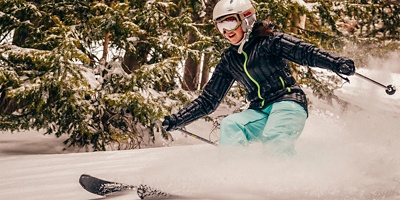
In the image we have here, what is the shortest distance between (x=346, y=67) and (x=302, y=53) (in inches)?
14.3

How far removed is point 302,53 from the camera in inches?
147

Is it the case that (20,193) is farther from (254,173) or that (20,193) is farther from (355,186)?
(355,186)

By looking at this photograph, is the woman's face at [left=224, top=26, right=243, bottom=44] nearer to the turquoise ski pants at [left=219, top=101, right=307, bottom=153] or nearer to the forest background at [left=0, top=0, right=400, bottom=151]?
the turquoise ski pants at [left=219, top=101, right=307, bottom=153]

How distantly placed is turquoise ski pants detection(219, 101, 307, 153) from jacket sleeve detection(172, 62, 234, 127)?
→ 315 millimetres

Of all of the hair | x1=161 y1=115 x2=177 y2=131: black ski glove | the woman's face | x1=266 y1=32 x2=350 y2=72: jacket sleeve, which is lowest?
x1=161 y1=115 x2=177 y2=131: black ski glove

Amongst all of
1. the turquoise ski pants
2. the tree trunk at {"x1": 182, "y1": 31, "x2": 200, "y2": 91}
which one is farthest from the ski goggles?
the tree trunk at {"x1": 182, "y1": 31, "x2": 200, "y2": 91}

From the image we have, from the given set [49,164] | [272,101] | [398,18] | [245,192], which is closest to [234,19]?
[272,101]

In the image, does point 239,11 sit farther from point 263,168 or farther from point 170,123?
point 263,168

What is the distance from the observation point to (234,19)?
12.8 feet

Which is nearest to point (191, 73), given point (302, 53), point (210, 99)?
point (210, 99)

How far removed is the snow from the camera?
321 cm

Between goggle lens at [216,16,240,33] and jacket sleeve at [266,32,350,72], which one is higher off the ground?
goggle lens at [216,16,240,33]

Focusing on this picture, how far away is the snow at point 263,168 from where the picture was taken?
3209 millimetres

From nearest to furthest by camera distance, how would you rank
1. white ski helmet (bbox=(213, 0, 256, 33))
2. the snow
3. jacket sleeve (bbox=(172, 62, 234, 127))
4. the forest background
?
the snow → white ski helmet (bbox=(213, 0, 256, 33)) → jacket sleeve (bbox=(172, 62, 234, 127)) → the forest background
